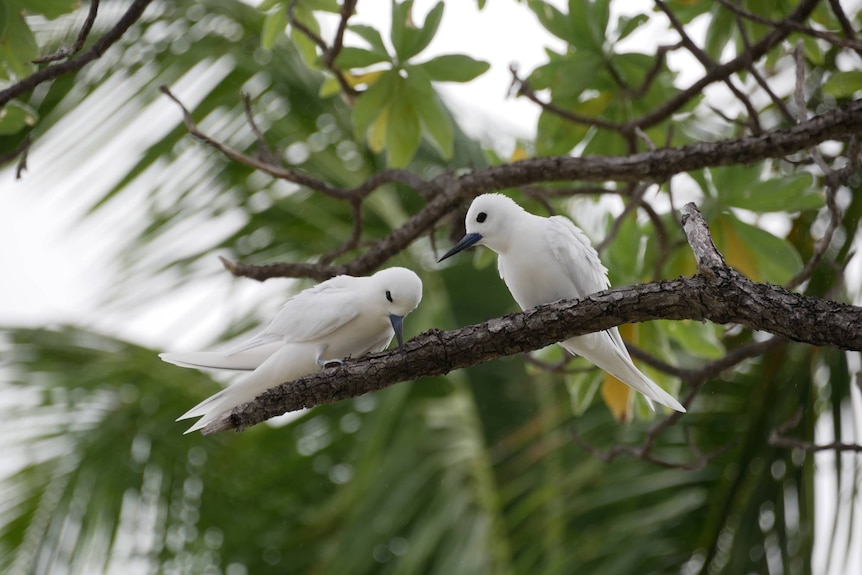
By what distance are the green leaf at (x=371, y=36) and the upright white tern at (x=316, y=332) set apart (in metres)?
1.36

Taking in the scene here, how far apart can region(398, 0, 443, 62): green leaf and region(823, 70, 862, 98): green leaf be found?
1.89m

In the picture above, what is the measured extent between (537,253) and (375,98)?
1406 millimetres

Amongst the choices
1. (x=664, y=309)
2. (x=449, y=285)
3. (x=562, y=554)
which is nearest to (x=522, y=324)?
(x=664, y=309)

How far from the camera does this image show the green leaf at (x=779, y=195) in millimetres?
4414

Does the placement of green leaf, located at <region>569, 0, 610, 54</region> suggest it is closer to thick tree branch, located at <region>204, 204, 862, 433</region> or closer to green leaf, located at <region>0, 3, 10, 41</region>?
thick tree branch, located at <region>204, 204, 862, 433</region>

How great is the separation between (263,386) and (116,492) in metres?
4.27

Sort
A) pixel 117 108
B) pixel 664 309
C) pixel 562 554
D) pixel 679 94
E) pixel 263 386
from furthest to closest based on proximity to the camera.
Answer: pixel 117 108
pixel 562 554
pixel 679 94
pixel 263 386
pixel 664 309

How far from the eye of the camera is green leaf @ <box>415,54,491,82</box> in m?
4.53

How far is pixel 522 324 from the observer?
10.2ft

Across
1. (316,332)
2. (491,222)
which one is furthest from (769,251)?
(316,332)

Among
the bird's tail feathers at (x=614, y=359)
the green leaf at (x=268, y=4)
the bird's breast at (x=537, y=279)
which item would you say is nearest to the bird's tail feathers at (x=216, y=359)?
the bird's breast at (x=537, y=279)

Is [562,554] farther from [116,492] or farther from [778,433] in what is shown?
[116,492]

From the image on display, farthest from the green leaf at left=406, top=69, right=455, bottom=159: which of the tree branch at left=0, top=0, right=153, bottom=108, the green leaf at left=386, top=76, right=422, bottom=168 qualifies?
the tree branch at left=0, top=0, right=153, bottom=108

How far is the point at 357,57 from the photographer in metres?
4.60
